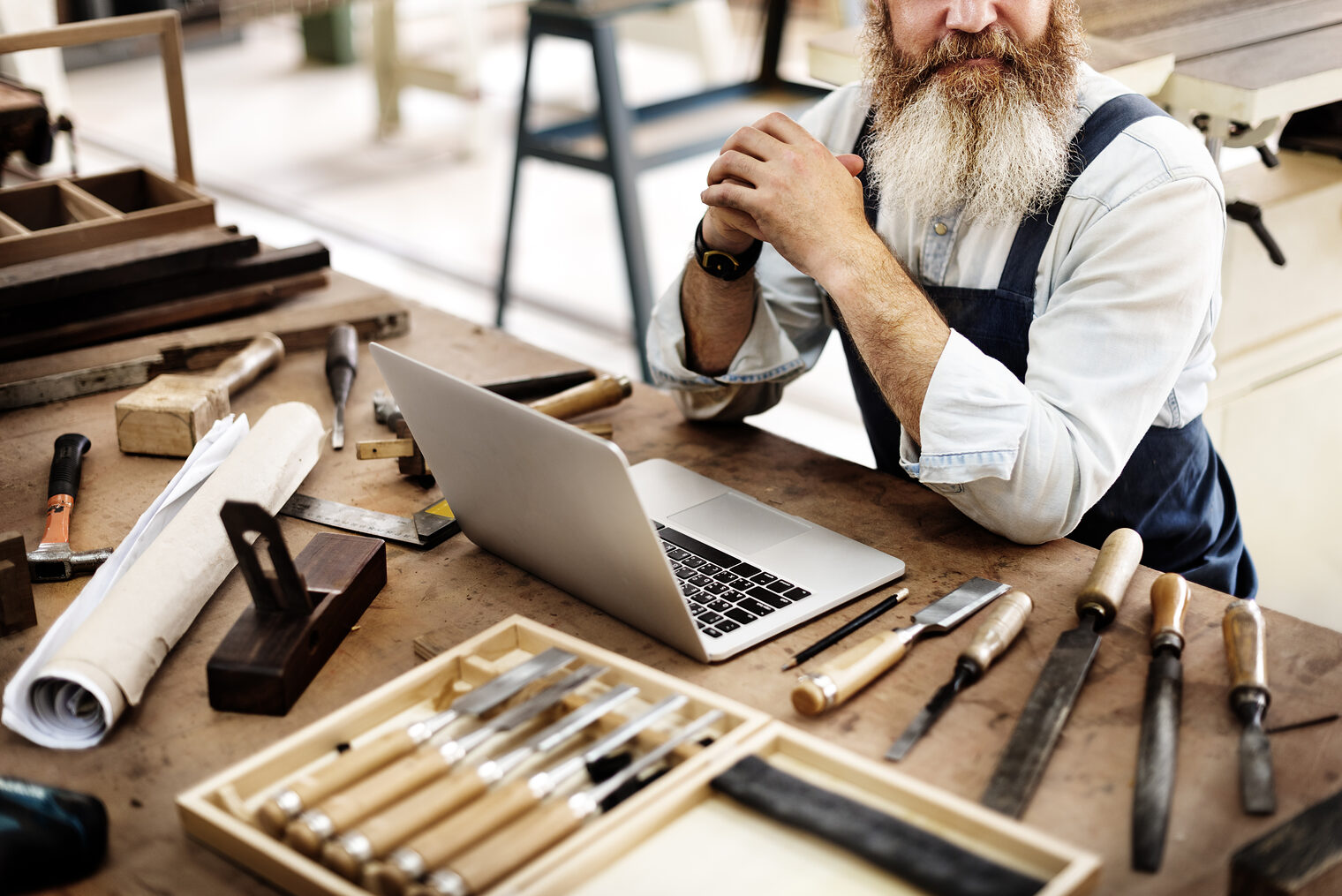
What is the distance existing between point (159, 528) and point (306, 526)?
0.49 feet

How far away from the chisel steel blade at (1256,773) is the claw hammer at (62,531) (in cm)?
109

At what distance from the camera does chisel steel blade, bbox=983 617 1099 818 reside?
3.08 feet

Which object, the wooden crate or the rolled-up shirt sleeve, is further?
the wooden crate

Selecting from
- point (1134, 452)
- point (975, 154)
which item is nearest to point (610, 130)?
point (975, 154)

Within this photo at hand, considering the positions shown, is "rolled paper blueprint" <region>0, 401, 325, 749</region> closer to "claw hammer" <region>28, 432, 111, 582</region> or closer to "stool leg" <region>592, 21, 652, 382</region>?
"claw hammer" <region>28, 432, 111, 582</region>

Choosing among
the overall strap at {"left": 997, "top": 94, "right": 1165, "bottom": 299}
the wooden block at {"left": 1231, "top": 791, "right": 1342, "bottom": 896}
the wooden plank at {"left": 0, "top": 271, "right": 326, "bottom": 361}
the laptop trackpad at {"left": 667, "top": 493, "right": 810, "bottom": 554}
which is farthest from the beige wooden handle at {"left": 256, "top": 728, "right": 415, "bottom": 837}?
the wooden plank at {"left": 0, "top": 271, "right": 326, "bottom": 361}

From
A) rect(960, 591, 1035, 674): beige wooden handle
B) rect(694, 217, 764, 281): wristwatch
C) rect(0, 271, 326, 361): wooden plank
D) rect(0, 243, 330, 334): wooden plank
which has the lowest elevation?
rect(960, 591, 1035, 674): beige wooden handle

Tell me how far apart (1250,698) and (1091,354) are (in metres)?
0.43

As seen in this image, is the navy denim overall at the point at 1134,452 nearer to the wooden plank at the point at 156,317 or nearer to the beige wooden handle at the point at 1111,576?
the beige wooden handle at the point at 1111,576

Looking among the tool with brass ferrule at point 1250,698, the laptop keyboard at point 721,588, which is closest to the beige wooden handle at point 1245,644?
the tool with brass ferrule at point 1250,698

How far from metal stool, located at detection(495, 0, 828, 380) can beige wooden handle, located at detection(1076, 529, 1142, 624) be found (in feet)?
6.37

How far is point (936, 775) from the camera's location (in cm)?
97

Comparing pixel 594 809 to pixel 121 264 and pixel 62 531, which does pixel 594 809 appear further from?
pixel 121 264

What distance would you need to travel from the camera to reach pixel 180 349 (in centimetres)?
177
